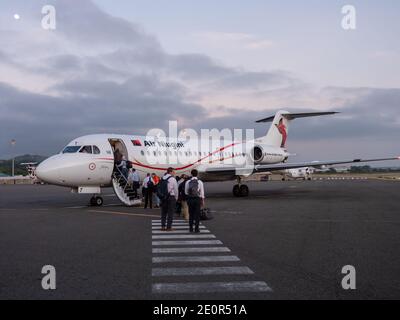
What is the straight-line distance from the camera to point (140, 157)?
75.7 feet

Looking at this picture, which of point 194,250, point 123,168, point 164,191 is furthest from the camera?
point 123,168

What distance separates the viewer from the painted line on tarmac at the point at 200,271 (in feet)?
23.4

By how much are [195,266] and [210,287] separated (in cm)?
148

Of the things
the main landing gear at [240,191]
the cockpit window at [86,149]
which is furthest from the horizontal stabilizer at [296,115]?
the cockpit window at [86,149]

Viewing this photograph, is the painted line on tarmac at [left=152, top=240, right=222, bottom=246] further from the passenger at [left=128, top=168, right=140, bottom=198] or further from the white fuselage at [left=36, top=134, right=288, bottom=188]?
the passenger at [left=128, top=168, right=140, bottom=198]

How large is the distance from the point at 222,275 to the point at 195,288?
2.98ft

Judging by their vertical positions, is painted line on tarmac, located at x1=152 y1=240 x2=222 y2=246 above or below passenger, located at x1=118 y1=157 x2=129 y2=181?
below

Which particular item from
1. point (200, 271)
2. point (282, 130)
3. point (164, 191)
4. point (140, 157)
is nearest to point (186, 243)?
point (164, 191)

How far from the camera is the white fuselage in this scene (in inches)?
772

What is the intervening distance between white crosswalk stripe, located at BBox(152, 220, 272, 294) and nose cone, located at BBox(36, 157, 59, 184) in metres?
8.90

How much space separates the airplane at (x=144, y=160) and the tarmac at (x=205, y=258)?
552cm

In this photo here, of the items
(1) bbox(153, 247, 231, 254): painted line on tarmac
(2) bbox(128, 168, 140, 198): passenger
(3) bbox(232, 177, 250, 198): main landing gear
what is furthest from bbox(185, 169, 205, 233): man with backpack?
(3) bbox(232, 177, 250, 198): main landing gear

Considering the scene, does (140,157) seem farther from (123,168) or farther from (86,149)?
(86,149)

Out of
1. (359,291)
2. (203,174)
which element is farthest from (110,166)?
(359,291)
